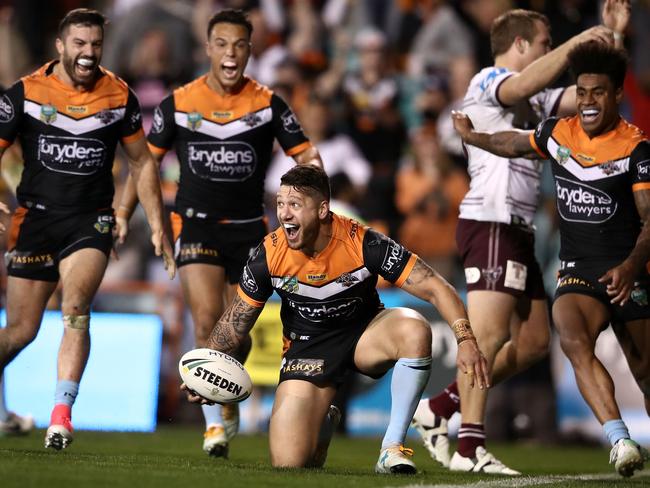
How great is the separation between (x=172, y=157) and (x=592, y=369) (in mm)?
8599

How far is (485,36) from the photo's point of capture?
14750 millimetres

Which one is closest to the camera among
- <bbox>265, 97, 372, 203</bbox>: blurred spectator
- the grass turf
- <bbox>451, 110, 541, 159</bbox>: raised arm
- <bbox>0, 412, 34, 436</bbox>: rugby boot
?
the grass turf

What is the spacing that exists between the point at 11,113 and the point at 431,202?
20.5ft

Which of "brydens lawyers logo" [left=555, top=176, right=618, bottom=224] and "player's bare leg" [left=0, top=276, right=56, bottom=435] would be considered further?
"player's bare leg" [left=0, top=276, right=56, bottom=435]

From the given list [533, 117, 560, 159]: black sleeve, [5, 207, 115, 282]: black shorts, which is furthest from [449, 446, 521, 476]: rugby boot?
[5, 207, 115, 282]: black shorts

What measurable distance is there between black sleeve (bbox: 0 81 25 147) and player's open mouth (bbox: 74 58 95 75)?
0.38 meters

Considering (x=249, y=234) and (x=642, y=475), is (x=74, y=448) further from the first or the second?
(x=642, y=475)

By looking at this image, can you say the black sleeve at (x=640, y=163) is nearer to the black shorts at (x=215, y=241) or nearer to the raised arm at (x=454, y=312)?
the raised arm at (x=454, y=312)

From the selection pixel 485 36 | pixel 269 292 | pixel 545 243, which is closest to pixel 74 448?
pixel 269 292

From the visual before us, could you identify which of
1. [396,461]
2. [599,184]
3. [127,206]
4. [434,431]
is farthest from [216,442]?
[599,184]

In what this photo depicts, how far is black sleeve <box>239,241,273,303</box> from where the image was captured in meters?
6.91

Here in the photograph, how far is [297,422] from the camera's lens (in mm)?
6984

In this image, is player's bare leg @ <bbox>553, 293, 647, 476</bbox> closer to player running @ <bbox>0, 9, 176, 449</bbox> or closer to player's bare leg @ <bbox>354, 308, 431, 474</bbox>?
player's bare leg @ <bbox>354, 308, 431, 474</bbox>

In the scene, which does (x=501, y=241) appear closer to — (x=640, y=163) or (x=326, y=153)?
(x=640, y=163)
